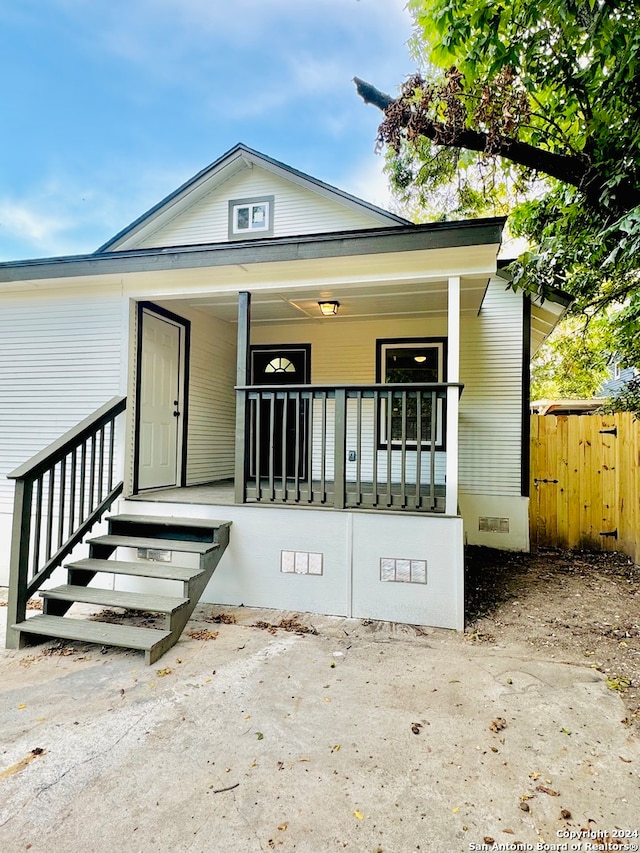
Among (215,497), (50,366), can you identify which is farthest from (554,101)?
(50,366)

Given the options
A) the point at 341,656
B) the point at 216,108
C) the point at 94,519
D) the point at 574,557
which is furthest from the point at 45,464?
the point at 216,108

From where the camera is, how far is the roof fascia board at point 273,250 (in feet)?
11.9

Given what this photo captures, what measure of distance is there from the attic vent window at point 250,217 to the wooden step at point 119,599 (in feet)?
15.8

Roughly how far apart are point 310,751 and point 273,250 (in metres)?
3.67

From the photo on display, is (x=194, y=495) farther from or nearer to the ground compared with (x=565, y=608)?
farther from the ground

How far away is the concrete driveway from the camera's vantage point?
1685 mm

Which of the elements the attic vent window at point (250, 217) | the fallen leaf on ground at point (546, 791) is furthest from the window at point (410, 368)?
the fallen leaf on ground at point (546, 791)

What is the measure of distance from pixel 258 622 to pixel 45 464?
2099 millimetres

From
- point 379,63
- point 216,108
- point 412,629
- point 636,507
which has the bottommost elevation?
point 412,629

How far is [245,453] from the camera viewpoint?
4.25m

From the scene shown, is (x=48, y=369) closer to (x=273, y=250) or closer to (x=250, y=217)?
(x=273, y=250)

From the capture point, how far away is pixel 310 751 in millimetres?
2146

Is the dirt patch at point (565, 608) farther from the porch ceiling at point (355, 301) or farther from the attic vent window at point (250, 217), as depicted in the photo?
the attic vent window at point (250, 217)

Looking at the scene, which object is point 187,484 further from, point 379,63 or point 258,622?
point 379,63
